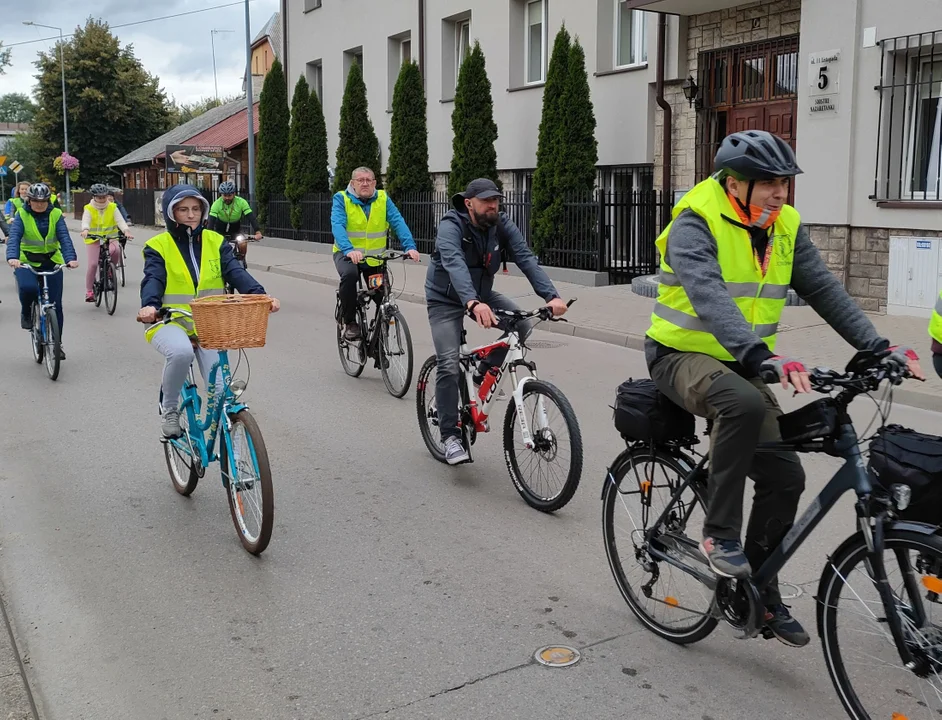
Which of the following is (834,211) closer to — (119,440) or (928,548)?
(119,440)

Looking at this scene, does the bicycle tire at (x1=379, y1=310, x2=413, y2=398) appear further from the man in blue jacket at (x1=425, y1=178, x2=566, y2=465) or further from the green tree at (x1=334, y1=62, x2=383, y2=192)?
the green tree at (x1=334, y1=62, x2=383, y2=192)

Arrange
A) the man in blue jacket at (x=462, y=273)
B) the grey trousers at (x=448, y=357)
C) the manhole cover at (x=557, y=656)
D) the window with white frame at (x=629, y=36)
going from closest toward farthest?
the manhole cover at (x=557, y=656), the man in blue jacket at (x=462, y=273), the grey trousers at (x=448, y=357), the window with white frame at (x=629, y=36)

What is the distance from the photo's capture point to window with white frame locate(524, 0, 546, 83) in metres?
20.6

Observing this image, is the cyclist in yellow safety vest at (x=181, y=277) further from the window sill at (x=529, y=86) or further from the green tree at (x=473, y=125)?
the window sill at (x=529, y=86)

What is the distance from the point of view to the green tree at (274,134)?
2934 cm

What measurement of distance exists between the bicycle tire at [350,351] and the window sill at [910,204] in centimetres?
700

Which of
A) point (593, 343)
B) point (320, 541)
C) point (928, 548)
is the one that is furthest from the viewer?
point (593, 343)

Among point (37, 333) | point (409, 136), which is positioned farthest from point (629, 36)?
point (37, 333)

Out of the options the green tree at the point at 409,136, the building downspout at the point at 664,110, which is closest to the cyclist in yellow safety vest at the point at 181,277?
the building downspout at the point at 664,110

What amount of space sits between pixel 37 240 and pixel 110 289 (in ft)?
Result: 14.0

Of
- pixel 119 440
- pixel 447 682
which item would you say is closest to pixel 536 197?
pixel 119 440

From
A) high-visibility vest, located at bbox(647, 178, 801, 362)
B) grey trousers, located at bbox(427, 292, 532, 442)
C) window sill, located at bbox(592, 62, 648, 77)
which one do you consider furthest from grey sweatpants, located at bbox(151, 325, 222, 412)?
window sill, located at bbox(592, 62, 648, 77)

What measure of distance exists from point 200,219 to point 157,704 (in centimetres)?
300

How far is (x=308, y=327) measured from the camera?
1336cm
